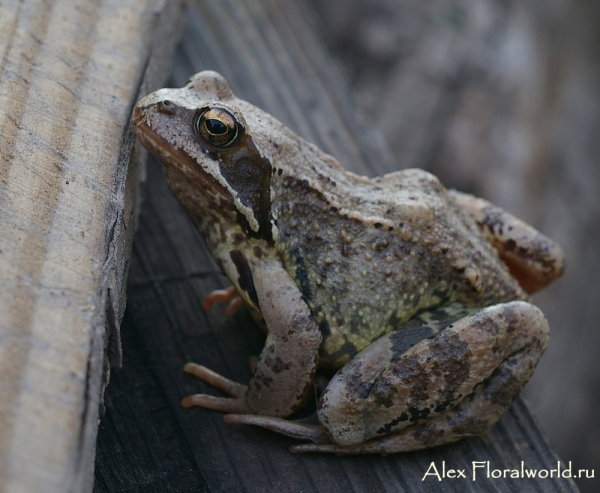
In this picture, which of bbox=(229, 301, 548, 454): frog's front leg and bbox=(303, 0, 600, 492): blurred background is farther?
bbox=(303, 0, 600, 492): blurred background

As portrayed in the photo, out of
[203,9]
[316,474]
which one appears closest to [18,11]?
[203,9]

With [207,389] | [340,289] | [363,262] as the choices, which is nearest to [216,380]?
[207,389]

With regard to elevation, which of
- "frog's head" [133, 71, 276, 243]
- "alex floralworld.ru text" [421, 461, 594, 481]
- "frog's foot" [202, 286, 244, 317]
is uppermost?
"frog's head" [133, 71, 276, 243]

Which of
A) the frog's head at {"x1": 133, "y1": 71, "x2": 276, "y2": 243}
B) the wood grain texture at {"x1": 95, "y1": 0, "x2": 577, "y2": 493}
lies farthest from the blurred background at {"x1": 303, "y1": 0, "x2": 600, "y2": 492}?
the frog's head at {"x1": 133, "y1": 71, "x2": 276, "y2": 243}

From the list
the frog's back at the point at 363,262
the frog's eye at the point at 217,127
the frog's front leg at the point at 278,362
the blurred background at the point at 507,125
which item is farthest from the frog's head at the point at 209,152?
the blurred background at the point at 507,125

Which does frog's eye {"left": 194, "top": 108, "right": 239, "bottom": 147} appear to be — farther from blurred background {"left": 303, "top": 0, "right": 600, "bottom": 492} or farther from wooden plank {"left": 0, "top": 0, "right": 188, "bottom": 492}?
blurred background {"left": 303, "top": 0, "right": 600, "bottom": 492}

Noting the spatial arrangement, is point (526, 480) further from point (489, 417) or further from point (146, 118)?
point (146, 118)
